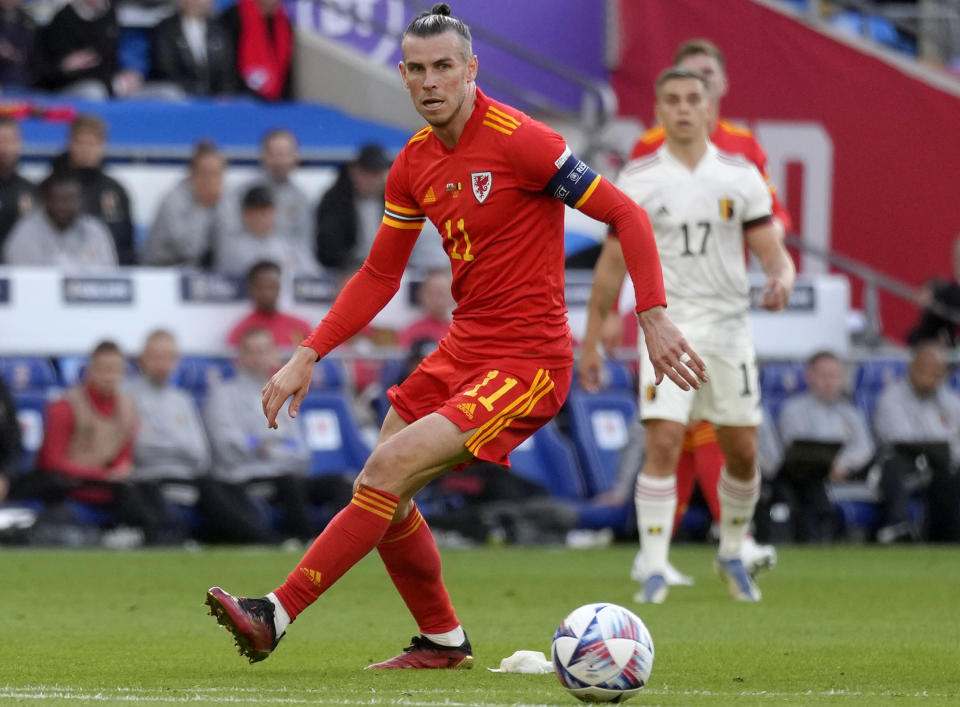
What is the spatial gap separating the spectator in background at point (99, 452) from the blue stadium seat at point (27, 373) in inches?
20.6

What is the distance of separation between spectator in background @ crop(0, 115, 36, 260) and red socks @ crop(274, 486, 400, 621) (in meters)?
9.39

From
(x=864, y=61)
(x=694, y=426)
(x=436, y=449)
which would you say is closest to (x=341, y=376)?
(x=694, y=426)

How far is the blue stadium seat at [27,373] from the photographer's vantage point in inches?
574

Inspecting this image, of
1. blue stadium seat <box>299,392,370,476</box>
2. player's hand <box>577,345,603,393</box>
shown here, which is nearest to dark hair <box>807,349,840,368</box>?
blue stadium seat <box>299,392,370,476</box>

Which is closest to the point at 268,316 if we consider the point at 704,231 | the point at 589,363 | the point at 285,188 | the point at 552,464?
the point at 285,188

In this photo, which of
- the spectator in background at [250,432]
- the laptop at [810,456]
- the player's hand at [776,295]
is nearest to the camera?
the player's hand at [776,295]

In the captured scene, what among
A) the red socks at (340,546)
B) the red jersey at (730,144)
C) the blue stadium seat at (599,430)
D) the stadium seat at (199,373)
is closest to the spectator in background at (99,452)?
the stadium seat at (199,373)

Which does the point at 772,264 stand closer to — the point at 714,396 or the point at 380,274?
the point at 714,396

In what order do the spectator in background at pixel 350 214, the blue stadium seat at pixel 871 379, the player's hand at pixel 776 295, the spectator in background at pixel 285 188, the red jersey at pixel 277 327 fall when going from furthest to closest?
the blue stadium seat at pixel 871 379 → the spectator in background at pixel 285 188 → the spectator in background at pixel 350 214 → the red jersey at pixel 277 327 → the player's hand at pixel 776 295

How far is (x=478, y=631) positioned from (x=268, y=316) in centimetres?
692

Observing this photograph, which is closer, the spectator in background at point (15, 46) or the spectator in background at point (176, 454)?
the spectator in background at point (176, 454)

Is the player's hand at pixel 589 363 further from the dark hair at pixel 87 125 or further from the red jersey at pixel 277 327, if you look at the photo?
the dark hair at pixel 87 125

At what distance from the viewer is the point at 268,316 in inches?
604

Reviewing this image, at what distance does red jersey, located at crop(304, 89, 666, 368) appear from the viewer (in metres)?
6.87
